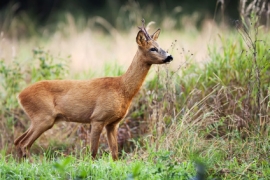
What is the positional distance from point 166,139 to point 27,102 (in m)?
Result: 1.91

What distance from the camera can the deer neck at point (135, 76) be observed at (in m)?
7.43

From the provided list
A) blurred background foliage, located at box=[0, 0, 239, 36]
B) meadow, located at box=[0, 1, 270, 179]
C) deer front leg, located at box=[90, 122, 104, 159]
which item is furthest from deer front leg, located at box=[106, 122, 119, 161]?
blurred background foliage, located at box=[0, 0, 239, 36]

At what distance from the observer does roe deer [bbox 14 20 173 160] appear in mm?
7344

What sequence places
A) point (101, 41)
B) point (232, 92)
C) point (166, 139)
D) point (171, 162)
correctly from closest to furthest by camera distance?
point (171, 162) → point (166, 139) → point (232, 92) → point (101, 41)

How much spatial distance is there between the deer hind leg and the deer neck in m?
1.03

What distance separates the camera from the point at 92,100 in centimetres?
754

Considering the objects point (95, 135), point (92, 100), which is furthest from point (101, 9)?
point (95, 135)

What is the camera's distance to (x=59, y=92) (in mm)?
7664

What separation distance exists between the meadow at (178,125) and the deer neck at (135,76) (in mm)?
223

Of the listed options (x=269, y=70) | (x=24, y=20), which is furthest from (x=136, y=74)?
(x=24, y=20)

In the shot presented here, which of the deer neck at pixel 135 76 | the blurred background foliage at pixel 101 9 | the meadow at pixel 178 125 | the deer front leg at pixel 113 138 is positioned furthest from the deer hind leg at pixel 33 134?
the blurred background foliage at pixel 101 9

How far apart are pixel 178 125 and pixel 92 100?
3.77 feet

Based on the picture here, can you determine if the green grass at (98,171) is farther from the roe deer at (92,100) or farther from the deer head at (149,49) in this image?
the deer head at (149,49)

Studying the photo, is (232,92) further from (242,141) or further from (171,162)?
(171,162)
